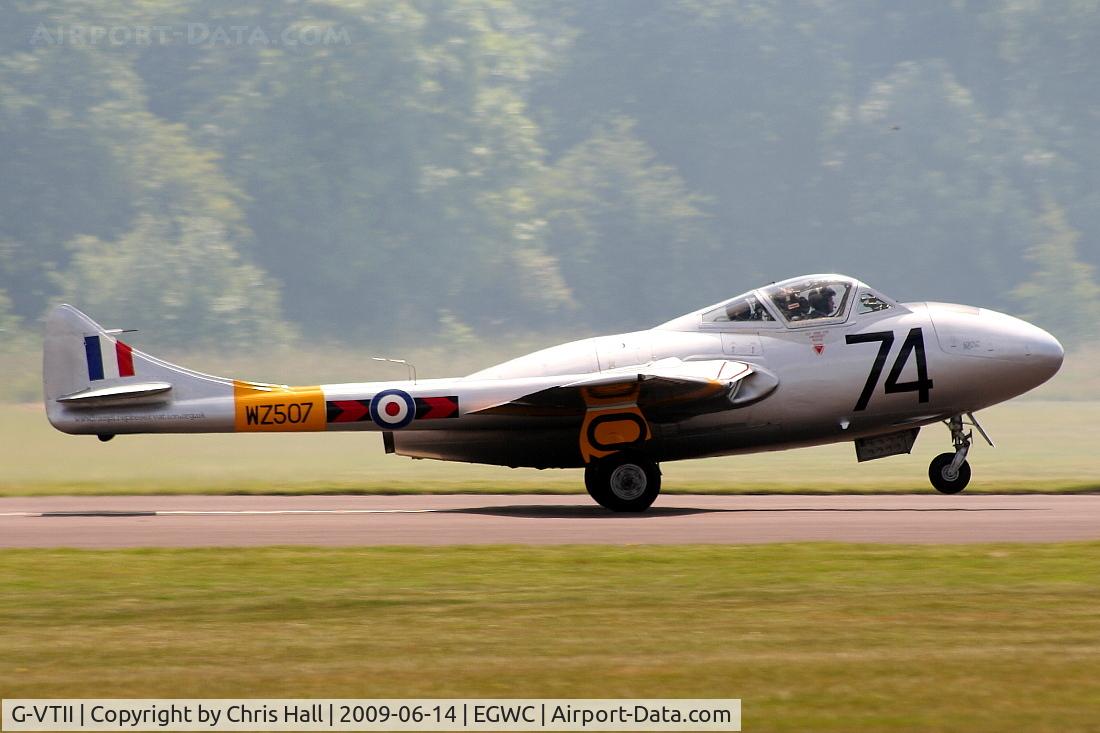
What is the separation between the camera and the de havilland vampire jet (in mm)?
17797

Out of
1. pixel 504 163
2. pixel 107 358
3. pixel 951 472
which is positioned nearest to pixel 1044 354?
pixel 951 472

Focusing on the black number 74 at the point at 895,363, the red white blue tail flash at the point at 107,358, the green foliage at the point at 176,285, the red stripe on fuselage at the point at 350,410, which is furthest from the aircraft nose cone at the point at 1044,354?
the green foliage at the point at 176,285

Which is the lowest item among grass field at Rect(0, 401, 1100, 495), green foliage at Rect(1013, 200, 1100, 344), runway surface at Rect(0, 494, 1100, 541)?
runway surface at Rect(0, 494, 1100, 541)

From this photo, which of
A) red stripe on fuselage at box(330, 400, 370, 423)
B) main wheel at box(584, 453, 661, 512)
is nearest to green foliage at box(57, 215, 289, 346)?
red stripe on fuselage at box(330, 400, 370, 423)

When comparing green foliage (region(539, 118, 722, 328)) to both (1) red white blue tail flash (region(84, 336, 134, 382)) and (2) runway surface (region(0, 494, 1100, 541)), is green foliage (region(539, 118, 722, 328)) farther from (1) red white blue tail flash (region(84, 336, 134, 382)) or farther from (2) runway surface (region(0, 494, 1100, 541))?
(1) red white blue tail flash (region(84, 336, 134, 382))

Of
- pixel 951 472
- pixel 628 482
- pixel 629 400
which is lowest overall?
pixel 951 472

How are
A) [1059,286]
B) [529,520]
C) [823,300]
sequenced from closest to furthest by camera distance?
[529,520] → [823,300] → [1059,286]

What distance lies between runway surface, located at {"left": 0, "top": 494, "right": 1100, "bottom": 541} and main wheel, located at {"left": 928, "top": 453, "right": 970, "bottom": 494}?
0.18 meters

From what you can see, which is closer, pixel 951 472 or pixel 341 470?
pixel 951 472

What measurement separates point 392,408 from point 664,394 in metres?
3.61

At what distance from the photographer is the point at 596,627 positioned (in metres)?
9.07

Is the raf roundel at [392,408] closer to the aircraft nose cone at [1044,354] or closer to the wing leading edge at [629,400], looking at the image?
the wing leading edge at [629,400]

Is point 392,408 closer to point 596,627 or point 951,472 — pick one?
point 951,472

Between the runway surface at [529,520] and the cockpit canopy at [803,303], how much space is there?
2583 millimetres
